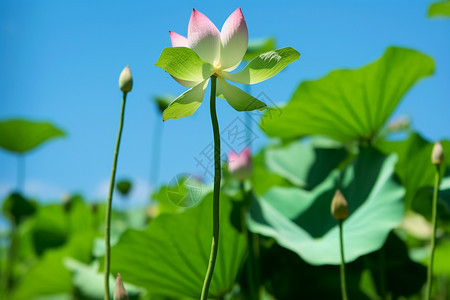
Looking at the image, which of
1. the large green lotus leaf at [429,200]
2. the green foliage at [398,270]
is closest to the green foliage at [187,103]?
the large green lotus leaf at [429,200]

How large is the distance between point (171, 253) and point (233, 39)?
19.4 inches

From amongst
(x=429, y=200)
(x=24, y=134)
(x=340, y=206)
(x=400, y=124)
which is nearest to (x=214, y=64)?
(x=340, y=206)

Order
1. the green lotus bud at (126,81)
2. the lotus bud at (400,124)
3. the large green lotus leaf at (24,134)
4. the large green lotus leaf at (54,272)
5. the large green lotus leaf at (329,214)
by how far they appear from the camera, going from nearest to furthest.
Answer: the green lotus bud at (126,81)
the large green lotus leaf at (329,214)
the large green lotus leaf at (54,272)
the large green lotus leaf at (24,134)
the lotus bud at (400,124)

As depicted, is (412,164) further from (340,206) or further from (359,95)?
(340,206)

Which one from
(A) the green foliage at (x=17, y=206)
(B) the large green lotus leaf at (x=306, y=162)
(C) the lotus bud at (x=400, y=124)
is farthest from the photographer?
(C) the lotus bud at (x=400, y=124)

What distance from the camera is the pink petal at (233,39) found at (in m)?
0.30

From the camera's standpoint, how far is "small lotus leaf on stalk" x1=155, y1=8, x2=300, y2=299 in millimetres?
296

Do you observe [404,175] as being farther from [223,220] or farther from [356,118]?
[223,220]

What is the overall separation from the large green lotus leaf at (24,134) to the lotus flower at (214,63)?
1312 mm

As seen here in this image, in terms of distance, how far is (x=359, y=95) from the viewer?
88 cm

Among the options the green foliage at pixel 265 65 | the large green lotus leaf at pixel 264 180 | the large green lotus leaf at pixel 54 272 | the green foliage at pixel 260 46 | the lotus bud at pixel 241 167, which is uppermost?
the green foliage at pixel 260 46

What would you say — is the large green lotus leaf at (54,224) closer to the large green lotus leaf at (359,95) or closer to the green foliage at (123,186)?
the green foliage at (123,186)

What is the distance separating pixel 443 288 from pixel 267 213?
72 centimetres

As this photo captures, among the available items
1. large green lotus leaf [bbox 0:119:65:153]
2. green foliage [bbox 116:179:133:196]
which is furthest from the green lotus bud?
large green lotus leaf [bbox 0:119:65:153]
